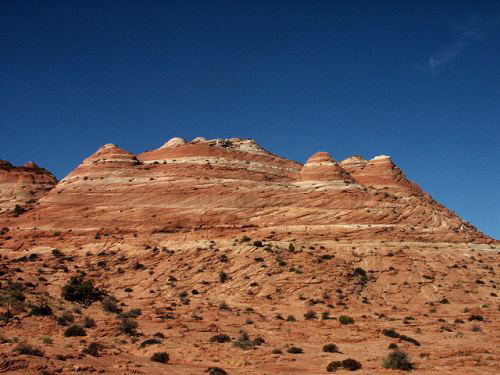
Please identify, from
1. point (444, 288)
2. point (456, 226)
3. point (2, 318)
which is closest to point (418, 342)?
point (444, 288)

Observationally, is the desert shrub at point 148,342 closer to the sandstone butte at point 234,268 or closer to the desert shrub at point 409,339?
the sandstone butte at point 234,268

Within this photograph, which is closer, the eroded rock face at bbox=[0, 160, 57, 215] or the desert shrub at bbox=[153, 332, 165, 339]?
the desert shrub at bbox=[153, 332, 165, 339]

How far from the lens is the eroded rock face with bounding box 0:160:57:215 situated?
6731 cm

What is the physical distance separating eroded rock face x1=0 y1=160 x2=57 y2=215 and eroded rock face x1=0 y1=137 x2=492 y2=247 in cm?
1070

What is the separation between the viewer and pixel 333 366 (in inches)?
773

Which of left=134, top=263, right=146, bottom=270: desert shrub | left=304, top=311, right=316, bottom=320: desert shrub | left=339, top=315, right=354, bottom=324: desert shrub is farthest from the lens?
left=134, top=263, right=146, bottom=270: desert shrub

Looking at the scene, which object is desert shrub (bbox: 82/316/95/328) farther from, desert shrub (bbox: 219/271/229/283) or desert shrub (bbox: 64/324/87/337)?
desert shrub (bbox: 219/271/229/283)

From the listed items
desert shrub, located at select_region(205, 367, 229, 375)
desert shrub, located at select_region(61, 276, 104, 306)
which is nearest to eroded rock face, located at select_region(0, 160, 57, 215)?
desert shrub, located at select_region(61, 276, 104, 306)

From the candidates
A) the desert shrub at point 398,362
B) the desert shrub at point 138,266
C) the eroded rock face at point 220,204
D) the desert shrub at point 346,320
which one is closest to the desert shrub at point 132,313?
the desert shrub at point 138,266

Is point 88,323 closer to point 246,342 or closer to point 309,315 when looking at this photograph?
point 246,342

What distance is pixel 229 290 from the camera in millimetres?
40125

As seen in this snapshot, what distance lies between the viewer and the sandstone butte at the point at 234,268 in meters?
21.9

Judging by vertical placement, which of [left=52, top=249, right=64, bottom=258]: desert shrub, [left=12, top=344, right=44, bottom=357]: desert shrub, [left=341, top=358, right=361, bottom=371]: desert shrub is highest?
[left=52, top=249, right=64, bottom=258]: desert shrub

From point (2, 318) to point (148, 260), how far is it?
2278cm
